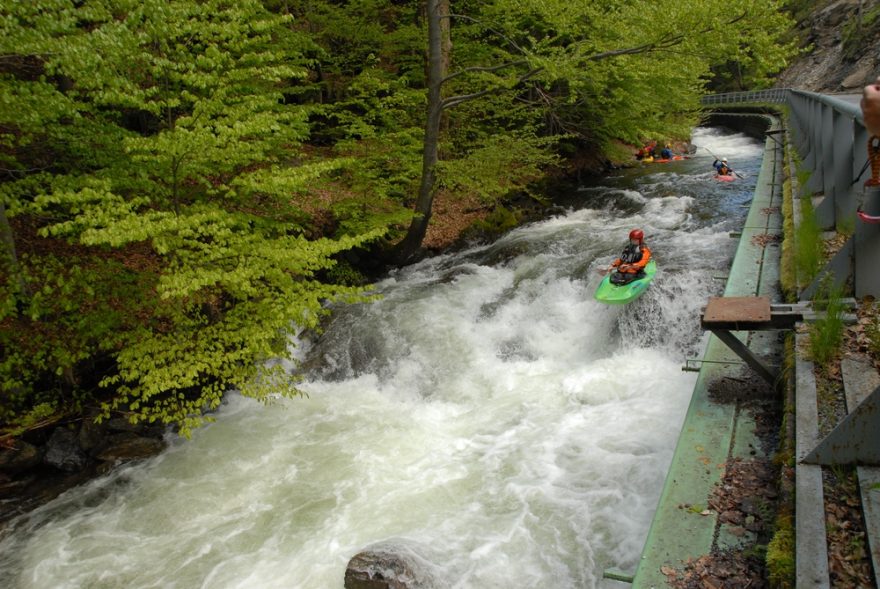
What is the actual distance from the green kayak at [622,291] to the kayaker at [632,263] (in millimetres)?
106

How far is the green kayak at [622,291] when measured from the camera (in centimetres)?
831

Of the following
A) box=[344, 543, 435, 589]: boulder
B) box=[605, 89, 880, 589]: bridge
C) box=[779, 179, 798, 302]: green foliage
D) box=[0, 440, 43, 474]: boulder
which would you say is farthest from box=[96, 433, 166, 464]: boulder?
box=[779, 179, 798, 302]: green foliage

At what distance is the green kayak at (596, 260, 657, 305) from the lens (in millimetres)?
8312

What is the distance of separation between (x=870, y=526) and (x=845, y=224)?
4243mm

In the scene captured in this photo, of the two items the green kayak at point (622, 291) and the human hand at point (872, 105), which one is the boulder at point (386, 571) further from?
the green kayak at point (622, 291)

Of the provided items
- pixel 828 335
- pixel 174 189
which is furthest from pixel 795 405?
pixel 174 189

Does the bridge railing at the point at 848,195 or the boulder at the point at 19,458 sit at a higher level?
the bridge railing at the point at 848,195

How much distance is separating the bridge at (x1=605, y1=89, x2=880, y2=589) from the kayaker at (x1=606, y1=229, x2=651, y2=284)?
1.67 metres

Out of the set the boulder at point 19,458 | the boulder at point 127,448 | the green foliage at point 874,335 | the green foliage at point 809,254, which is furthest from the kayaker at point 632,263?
the boulder at point 19,458

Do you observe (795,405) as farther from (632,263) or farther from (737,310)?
(632,263)

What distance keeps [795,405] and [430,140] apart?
8.29 m

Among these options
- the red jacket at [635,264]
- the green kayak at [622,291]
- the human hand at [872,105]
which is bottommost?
the green kayak at [622,291]

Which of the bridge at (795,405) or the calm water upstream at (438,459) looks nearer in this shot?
the bridge at (795,405)

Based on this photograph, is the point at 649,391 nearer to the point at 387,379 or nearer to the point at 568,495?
the point at 568,495
